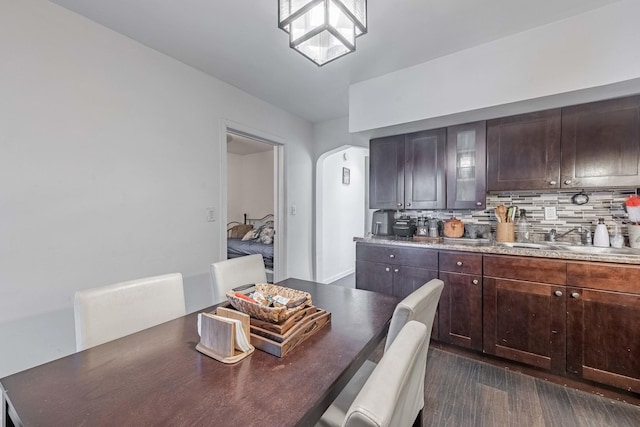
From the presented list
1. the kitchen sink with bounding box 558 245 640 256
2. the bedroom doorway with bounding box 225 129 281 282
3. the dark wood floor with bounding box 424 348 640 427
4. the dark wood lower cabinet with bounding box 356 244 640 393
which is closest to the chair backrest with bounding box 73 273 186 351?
the dark wood floor with bounding box 424 348 640 427

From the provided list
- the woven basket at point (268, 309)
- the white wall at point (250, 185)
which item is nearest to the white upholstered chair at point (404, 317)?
the woven basket at point (268, 309)

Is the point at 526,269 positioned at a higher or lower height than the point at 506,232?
lower

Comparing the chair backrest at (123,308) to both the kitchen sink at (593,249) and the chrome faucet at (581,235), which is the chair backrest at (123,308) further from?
the chrome faucet at (581,235)

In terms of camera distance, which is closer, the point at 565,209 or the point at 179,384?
the point at 179,384

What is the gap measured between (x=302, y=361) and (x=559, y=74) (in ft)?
7.92

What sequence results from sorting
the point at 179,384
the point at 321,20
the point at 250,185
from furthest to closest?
the point at 250,185, the point at 321,20, the point at 179,384

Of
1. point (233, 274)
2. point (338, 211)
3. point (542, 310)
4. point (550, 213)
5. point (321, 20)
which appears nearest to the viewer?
point (321, 20)

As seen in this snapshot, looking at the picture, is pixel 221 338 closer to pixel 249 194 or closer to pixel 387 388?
pixel 387 388

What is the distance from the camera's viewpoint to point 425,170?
8.93 feet

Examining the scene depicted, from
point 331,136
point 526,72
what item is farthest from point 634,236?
point 331,136

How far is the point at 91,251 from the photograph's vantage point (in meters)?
1.86

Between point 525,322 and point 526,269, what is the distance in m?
0.38

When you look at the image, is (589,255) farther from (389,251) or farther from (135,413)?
(135,413)

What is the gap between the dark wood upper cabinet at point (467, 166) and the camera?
2.43m
